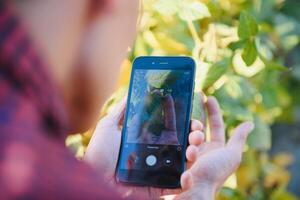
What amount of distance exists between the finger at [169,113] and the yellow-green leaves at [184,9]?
10.1 inches

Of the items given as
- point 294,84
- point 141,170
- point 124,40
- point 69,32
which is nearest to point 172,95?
point 141,170

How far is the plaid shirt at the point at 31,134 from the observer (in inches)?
20.2

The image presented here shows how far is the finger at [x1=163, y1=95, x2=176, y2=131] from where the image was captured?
1.17 meters

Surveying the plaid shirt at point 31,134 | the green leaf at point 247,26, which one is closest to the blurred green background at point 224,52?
the green leaf at point 247,26

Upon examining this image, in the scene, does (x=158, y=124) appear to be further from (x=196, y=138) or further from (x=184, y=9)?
(x=184, y=9)

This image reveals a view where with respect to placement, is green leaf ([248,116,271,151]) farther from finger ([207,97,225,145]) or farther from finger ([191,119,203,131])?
finger ([191,119,203,131])

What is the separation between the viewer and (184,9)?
141cm

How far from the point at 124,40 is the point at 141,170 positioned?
0.52 meters

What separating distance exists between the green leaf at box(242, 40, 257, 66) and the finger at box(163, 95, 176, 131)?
216 mm

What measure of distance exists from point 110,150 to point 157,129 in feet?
0.27

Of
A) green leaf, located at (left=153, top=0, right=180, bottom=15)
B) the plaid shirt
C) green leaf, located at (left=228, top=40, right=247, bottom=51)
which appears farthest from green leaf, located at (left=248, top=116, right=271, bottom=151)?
the plaid shirt

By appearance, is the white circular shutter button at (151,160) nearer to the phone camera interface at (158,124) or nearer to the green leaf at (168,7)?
the phone camera interface at (158,124)

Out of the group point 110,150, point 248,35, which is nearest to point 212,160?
point 110,150

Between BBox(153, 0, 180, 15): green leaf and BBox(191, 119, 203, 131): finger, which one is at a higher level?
BBox(153, 0, 180, 15): green leaf
